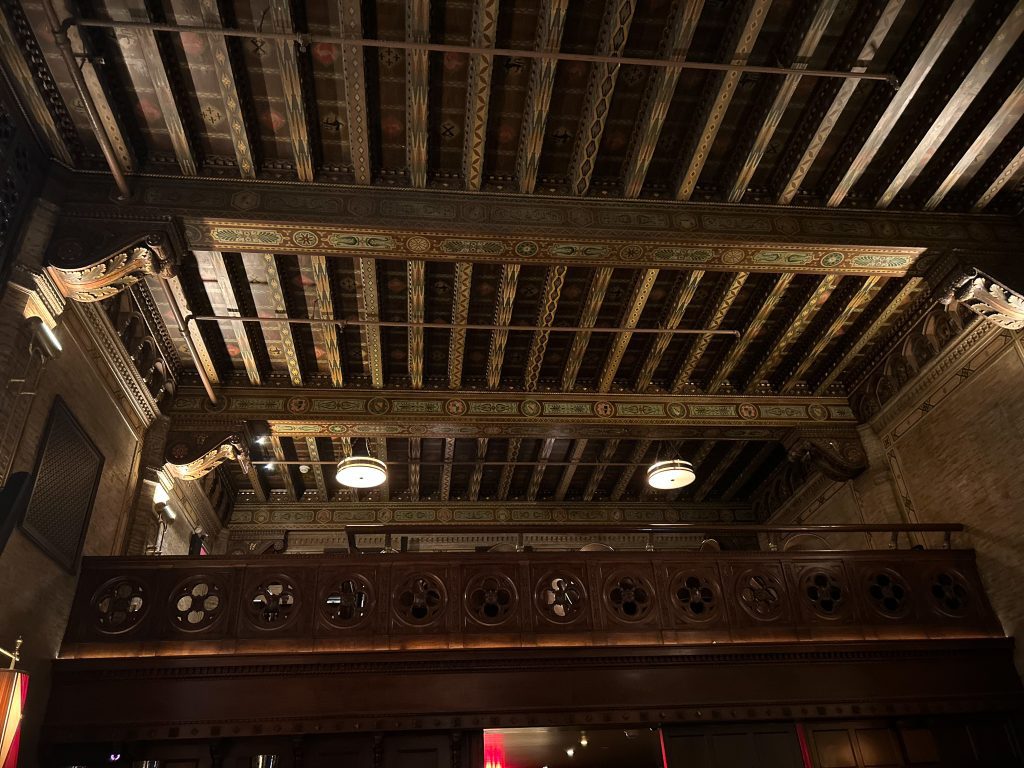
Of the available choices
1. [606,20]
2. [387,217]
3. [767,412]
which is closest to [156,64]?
[387,217]

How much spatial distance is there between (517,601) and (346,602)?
1509mm

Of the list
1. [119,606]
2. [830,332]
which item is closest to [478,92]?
[830,332]

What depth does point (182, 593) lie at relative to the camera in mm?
6078

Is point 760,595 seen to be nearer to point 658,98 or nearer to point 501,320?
Result: point 501,320

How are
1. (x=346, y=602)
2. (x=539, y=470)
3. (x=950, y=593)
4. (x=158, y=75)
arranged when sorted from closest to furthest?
(x=158, y=75), (x=346, y=602), (x=950, y=593), (x=539, y=470)

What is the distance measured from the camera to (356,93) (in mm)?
5273

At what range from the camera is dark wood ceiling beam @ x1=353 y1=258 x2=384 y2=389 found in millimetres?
6770

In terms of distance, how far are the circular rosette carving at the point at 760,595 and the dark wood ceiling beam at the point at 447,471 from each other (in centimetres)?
397

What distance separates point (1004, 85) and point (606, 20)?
3344mm

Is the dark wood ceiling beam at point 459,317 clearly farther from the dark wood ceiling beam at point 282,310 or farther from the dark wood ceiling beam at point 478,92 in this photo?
the dark wood ceiling beam at point 282,310

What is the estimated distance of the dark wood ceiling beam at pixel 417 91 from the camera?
4.83 metres

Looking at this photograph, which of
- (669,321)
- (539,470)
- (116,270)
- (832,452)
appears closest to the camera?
(116,270)

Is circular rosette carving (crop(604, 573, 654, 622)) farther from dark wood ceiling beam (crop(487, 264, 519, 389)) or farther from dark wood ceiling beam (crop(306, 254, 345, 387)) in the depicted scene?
dark wood ceiling beam (crop(306, 254, 345, 387))

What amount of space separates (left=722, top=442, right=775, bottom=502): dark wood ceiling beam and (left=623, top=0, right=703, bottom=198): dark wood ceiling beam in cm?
506
